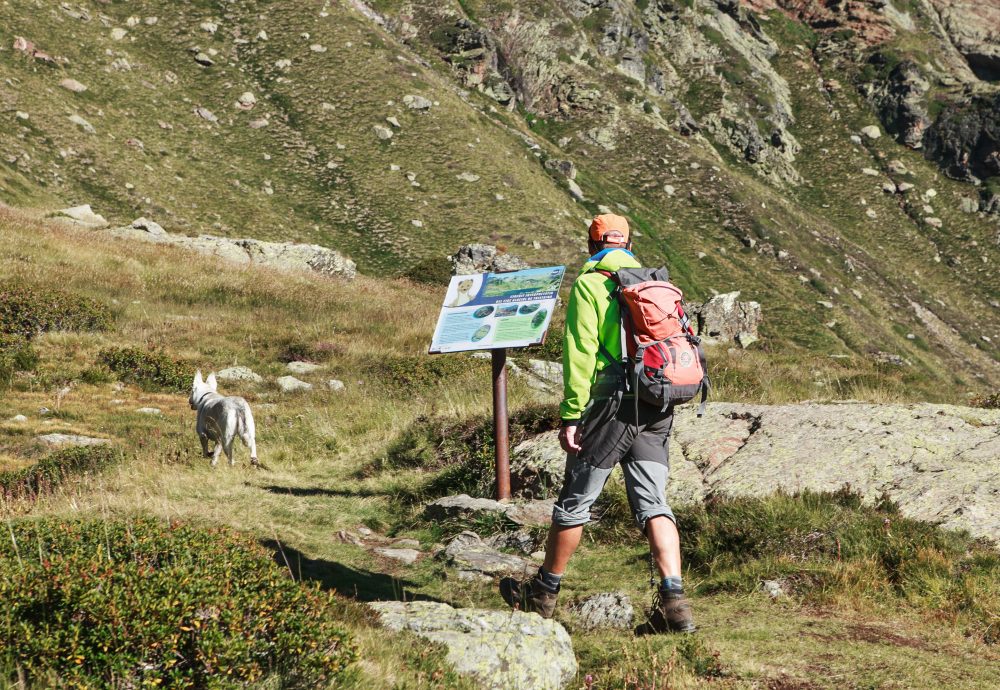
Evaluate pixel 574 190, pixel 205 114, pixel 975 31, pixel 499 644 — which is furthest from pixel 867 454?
pixel 975 31

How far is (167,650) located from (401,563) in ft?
12.5

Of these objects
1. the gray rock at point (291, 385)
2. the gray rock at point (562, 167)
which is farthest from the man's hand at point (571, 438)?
the gray rock at point (562, 167)

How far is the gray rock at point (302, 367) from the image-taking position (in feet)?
52.4

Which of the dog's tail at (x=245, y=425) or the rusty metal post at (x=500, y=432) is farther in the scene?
the dog's tail at (x=245, y=425)

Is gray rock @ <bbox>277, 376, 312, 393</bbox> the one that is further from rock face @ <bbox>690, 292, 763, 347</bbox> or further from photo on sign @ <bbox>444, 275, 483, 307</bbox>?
rock face @ <bbox>690, 292, 763, 347</bbox>

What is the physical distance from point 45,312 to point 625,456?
49.5 feet

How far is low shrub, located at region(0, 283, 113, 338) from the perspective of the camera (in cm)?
1586

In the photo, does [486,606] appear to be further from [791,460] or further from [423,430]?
[423,430]

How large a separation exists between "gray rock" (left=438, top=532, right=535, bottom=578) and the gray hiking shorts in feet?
5.88

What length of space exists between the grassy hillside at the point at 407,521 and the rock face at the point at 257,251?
30.0 feet

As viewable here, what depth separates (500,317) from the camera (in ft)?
27.2

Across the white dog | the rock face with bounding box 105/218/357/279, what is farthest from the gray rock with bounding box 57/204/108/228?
Result: the white dog

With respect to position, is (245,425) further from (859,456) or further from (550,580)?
(859,456)

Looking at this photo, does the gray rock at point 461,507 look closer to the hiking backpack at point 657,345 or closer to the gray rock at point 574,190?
the hiking backpack at point 657,345
